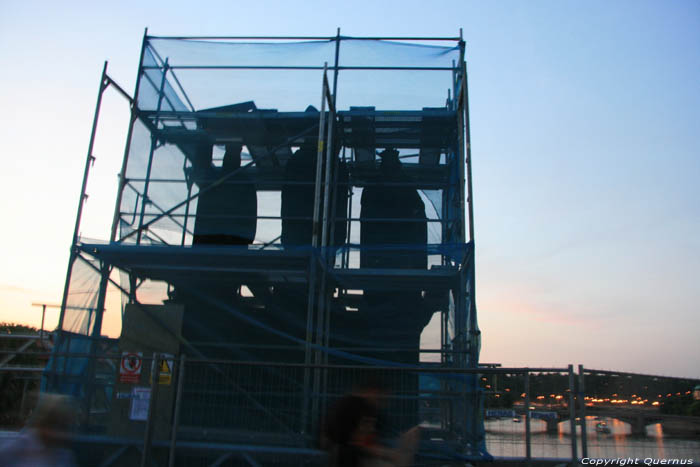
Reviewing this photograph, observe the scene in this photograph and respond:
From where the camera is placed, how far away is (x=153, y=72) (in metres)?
10.1

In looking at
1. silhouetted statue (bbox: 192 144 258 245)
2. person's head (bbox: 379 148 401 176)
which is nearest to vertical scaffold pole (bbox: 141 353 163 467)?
silhouetted statue (bbox: 192 144 258 245)

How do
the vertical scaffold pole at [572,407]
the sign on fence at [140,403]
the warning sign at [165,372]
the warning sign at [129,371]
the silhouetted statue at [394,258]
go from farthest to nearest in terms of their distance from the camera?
1. the silhouetted statue at [394,258]
2. the warning sign at [129,371]
3. the sign on fence at [140,403]
4. the warning sign at [165,372]
5. the vertical scaffold pole at [572,407]

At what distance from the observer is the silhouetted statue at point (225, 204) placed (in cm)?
945

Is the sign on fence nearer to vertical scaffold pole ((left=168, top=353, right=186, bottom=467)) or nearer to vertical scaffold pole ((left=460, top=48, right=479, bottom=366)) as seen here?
vertical scaffold pole ((left=168, top=353, right=186, bottom=467))

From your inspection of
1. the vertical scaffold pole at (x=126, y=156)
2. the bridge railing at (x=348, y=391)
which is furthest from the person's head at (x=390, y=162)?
the vertical scaffold pole at (x=126, y=156)

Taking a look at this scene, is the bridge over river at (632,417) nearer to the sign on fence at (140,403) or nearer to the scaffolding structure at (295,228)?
the scaffolding structure at (295,228)

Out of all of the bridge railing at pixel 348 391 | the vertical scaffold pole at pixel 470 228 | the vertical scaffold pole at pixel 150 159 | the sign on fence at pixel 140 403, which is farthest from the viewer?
the vertical scaffold pole at pixel 150 159

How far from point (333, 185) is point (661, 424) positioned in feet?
20.6

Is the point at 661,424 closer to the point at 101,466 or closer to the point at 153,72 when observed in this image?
the point at 101,466

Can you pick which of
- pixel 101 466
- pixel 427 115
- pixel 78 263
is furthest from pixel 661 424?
pixel 78 263

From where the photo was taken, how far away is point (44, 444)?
152 inches

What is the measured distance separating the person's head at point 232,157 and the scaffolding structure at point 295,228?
3 cm

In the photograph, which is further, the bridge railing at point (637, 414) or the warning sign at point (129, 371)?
the warning sign at point (129, 371)

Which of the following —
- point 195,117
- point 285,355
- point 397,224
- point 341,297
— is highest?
Answer: point 195,117
